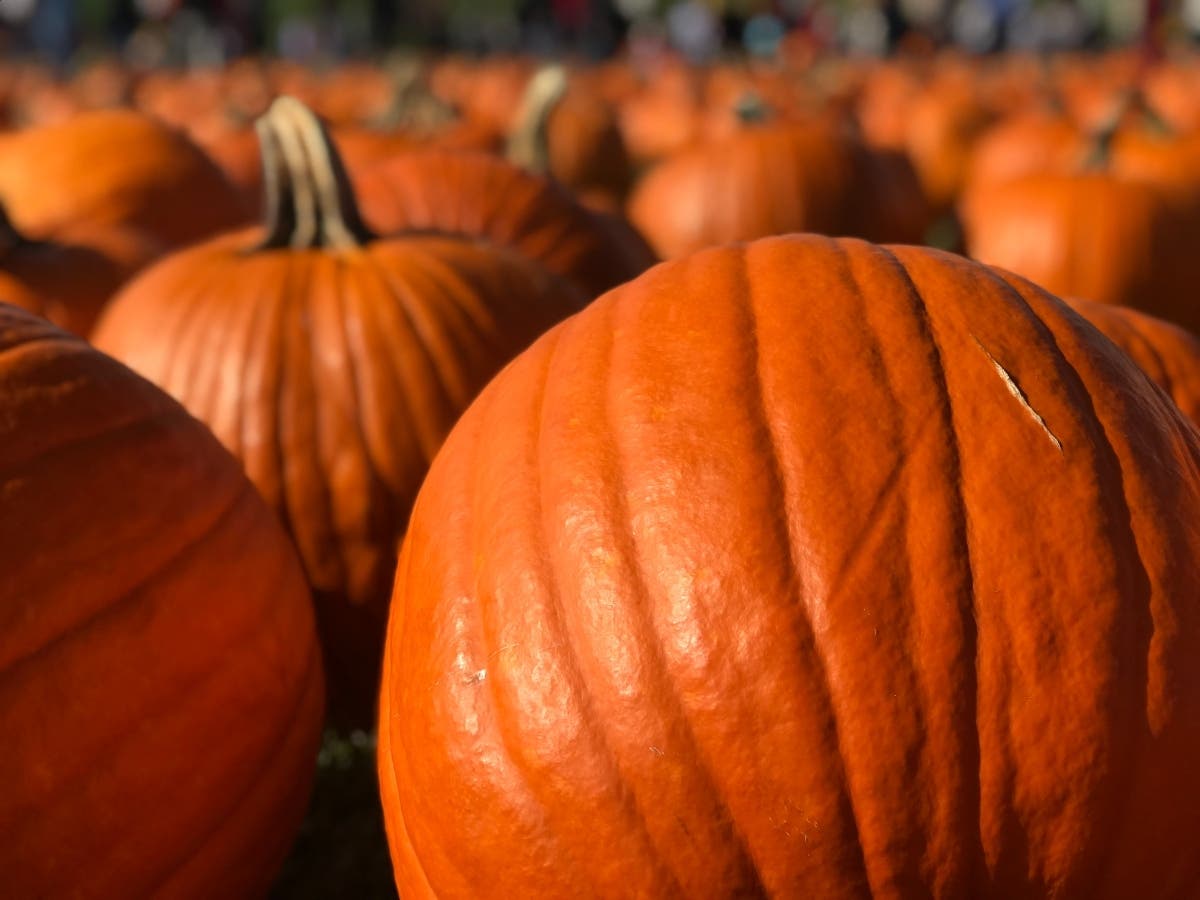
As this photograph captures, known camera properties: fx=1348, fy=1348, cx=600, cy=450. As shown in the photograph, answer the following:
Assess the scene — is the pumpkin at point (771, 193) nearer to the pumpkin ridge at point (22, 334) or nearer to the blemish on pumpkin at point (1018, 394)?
the pumpkin ridge at point (22, 334)

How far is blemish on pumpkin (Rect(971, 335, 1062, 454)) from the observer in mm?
1388

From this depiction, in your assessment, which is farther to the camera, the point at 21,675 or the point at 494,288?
the point at 494,288

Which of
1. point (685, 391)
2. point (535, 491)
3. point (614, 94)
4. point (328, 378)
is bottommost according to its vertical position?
point (614, 94)

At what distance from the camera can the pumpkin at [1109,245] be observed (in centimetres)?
431

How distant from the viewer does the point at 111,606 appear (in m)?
1.64

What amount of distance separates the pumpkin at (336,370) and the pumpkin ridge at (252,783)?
1.49 feet

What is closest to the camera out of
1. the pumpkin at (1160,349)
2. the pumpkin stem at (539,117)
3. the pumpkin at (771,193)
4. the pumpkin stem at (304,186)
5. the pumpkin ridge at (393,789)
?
the pumpkin ridge at (393,789)

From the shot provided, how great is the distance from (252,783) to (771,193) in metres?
4.02

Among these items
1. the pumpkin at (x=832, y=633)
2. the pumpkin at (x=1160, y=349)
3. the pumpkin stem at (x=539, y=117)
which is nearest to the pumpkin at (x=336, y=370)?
the pumpkin at (x=832, y=633)

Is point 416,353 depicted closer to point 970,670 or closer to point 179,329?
point 179,329

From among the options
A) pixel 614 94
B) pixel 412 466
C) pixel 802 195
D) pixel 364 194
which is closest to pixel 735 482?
pixel 412 466

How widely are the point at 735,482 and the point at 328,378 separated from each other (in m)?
1.29

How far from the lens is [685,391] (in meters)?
1.47

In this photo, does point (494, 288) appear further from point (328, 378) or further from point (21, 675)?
point (21, 675)
